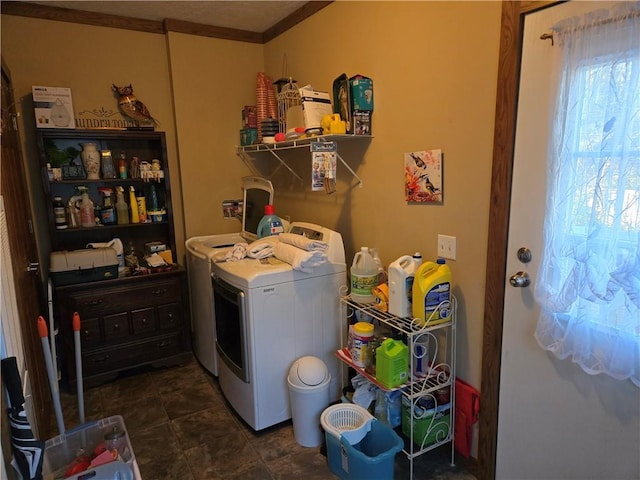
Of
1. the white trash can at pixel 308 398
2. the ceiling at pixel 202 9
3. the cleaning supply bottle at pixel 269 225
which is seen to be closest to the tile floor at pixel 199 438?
the white trash can at pixel 308 398

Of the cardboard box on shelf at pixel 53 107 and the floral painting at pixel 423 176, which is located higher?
the cardboard box on shelf at pixel 53 107

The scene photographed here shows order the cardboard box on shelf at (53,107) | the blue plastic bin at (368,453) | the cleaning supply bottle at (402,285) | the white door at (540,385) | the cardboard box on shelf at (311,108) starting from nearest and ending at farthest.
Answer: the white door at (540,385) < the blue plastic bin at (368,453) < the cleaning supply bottle at (402,285) < the cardboard box on shelf at (311,108) < the cardboard box on shelf at (53,107)

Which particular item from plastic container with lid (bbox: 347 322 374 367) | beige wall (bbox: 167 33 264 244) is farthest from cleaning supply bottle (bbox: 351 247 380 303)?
beige wall (bbox: 167 33 264 244)

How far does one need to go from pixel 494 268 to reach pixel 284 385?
4.25 ft

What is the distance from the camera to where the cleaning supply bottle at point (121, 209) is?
2965mm

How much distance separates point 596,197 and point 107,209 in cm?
290

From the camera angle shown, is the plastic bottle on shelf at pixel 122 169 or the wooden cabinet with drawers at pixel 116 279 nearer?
the wooden cabinet with drawers at pixel 116 279

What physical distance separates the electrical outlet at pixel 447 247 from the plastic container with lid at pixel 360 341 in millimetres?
513

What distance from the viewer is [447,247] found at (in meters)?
1.92

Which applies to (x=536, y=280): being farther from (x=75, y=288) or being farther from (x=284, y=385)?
(x=75, y=288)

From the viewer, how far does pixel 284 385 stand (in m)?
2.29

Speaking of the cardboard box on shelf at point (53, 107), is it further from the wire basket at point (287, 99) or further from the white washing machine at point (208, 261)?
the wire basket at point (287, 99)

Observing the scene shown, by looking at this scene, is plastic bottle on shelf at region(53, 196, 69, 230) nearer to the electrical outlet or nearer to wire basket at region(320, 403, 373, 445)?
wire basket at region(320, 403, 373, 445)

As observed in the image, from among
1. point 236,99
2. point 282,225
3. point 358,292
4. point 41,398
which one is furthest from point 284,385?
point 236,99
